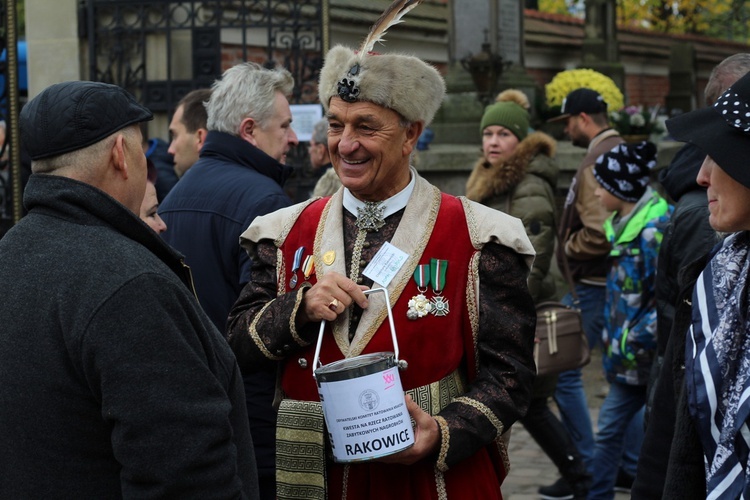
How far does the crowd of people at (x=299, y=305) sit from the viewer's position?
2.29 m

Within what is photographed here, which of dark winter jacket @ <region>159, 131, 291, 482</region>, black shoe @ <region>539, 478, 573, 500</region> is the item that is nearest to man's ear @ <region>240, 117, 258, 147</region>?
dark winter jacket @ <region>159, 131, 291, 482</region>

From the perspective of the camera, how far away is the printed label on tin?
2789 mm

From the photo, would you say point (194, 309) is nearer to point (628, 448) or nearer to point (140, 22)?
point (628, 448)

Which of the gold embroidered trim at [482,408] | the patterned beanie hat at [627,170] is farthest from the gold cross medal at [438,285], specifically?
the patterned beanie hat at [627,170]

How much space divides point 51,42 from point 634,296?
19.3 ft

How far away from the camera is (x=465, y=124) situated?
10.7m

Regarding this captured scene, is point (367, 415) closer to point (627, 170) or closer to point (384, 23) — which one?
point (384, 23)

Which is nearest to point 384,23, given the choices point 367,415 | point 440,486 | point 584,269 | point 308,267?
point 308,267

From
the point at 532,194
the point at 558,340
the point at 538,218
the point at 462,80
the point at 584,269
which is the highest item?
the point at 462,80

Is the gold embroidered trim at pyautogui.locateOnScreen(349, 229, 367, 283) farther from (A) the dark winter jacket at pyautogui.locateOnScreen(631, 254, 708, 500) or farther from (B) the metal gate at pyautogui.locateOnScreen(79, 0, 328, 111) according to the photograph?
(B) the metal gate at pyautogui.locateOnScreen(79, 0, 328, 111)

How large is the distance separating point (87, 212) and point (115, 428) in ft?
1.55

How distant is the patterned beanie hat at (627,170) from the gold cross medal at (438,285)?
2761 millimetres

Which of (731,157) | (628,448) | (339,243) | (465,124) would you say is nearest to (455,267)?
(339,243)

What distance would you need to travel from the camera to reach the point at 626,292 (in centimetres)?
542
